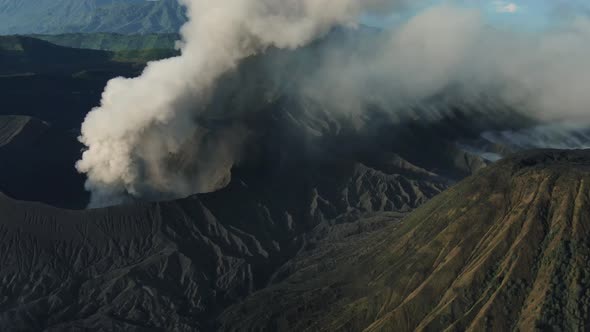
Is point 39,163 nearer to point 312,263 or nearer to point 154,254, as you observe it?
point 154,254

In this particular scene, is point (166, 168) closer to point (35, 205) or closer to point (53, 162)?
point (53, 162)

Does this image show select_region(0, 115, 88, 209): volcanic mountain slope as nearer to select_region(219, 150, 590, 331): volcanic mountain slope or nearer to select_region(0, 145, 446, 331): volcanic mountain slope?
select_region(0, 145, 446, 331): volcanic mountain slope

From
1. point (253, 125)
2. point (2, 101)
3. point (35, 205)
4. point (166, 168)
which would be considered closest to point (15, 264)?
point (35, 205)

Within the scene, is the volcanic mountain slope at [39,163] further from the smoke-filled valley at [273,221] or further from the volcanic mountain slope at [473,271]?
the volcanic mountain slope at [473,271]

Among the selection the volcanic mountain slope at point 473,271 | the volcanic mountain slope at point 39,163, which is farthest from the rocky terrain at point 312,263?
the volcanic mountain slope at point 39,163

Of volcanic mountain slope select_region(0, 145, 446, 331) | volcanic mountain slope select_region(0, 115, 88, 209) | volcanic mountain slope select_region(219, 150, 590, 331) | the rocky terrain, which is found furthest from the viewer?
volcanic mountain slope select_region(0, 115, 88, 209)

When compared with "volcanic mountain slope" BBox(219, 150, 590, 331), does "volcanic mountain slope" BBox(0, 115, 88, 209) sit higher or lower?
higher

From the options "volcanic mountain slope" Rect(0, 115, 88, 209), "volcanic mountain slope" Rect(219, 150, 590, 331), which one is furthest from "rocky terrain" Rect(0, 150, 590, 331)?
"volcanic mountain slope" Rect(0, 115, 88, 209)

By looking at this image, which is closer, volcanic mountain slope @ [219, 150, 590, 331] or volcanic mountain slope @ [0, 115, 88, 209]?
volcanic mountain slope @ [219, 150, 590, 331]
